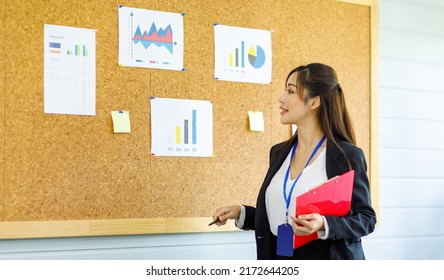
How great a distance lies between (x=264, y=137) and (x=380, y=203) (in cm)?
75

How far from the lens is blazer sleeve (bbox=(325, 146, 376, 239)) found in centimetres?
185

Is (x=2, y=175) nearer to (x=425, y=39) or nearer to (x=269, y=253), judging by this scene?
(x=269, y=253)

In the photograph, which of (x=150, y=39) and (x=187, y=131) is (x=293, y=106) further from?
(x=150, y=39)

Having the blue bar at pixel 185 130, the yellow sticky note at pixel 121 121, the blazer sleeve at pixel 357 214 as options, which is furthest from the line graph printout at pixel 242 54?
the blazer sleeve at pixel 357 214

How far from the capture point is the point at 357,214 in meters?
1.93

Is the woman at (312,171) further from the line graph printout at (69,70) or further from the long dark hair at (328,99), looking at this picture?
the line graph printout at (69,70)

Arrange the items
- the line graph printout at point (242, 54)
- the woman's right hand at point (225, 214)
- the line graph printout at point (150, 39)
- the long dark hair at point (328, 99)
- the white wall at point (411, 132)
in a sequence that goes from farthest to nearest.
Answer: the white wall at point (411, 132) < the line graph printout at point (242, 54) < the line graph printout at point (150, 39) < the woman's right hand at point (225, 214) < the long dark hair at point (328, 99)

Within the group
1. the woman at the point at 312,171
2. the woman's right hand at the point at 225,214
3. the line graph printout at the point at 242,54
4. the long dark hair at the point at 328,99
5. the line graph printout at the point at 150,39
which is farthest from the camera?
the line graph printout at the point at 242,54

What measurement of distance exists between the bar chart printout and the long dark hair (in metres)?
0.58

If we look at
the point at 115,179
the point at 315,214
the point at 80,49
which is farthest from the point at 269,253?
the point at 80,49

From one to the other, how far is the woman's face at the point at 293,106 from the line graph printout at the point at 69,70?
0.77 meters

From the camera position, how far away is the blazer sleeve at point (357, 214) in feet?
6.07

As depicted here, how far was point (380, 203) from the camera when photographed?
9.87 feet

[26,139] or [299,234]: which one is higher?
[26,139]
